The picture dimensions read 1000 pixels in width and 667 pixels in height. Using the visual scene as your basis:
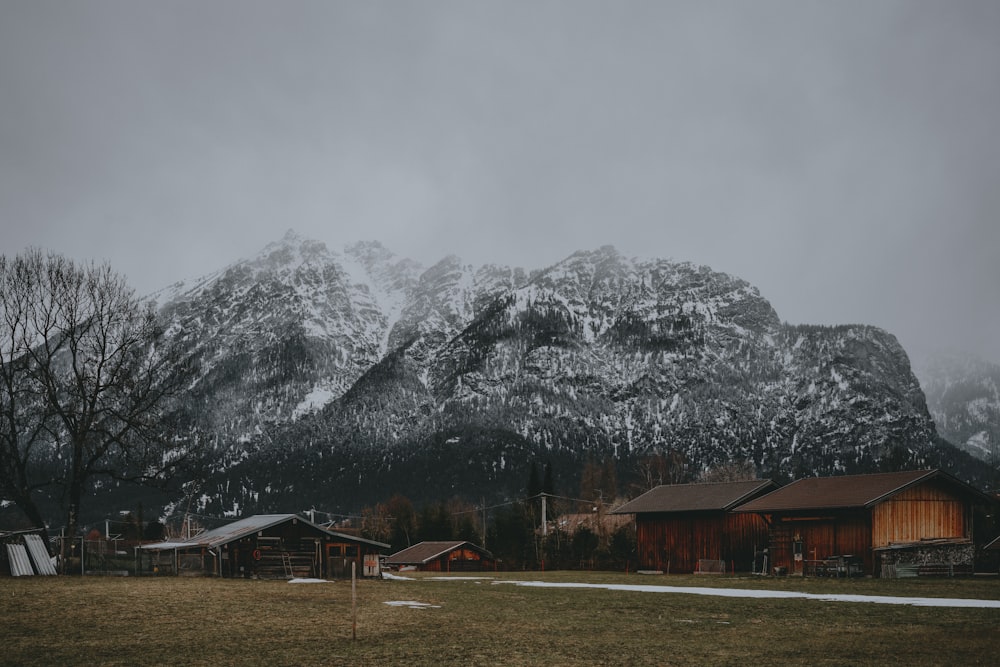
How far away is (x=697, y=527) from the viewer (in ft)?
211

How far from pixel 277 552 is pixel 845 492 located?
3514cm

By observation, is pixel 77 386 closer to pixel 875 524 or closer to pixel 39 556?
pixel 39 556

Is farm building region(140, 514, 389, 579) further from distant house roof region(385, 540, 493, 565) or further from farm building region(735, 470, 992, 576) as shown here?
distant house roof region(385, 540, 493, 565)

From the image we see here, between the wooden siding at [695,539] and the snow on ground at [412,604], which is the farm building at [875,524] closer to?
the wooden siding at [695,539]

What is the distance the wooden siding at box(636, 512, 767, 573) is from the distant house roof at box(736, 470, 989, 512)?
6.66 ft

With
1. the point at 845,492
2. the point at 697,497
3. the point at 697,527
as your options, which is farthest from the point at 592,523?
the point at 845,492

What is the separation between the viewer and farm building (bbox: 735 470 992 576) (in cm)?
5178

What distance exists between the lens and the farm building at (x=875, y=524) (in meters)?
51.8

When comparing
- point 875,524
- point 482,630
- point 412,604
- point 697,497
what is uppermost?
point 482,630

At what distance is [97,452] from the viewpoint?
1994 inches

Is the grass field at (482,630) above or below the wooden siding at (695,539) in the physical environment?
above

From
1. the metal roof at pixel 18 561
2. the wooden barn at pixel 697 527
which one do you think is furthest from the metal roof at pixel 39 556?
the wooden barn at pixel 697 527

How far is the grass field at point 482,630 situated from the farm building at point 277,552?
1923 cm

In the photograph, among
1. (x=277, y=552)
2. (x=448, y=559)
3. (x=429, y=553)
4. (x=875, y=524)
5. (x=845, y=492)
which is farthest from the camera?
(x=429, y=553)
